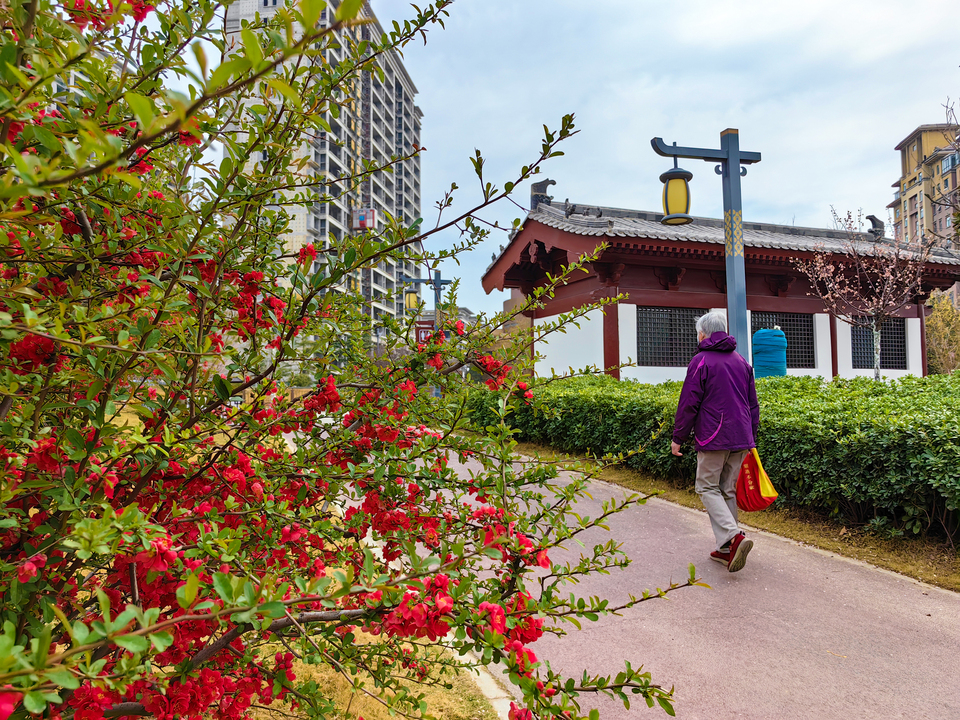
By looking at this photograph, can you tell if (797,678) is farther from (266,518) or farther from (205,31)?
(205,31)

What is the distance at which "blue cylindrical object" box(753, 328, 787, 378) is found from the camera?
11188 millimetres

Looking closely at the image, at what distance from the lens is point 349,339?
2152 mm

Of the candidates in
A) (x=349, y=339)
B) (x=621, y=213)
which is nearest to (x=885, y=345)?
(x=621, y=213)

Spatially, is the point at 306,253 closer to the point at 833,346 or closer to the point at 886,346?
the point at 833,346

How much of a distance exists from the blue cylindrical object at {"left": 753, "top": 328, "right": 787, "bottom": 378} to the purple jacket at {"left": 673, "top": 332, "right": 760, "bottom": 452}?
7923 millimetres

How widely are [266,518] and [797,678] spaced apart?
2.43 metres

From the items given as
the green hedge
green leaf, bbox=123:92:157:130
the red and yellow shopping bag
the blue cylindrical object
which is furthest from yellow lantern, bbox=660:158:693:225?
green leaf, bbox=123:92:157:130

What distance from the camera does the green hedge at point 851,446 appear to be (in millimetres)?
3715

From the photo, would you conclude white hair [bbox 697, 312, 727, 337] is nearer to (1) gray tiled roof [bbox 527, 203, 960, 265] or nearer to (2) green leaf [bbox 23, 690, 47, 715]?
(2) green leaf [bbox 23, 690, 47, 715]

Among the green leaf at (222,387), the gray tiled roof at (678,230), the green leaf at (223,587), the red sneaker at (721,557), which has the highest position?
the gray tiled roof at (678,230)

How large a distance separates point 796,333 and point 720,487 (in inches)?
391

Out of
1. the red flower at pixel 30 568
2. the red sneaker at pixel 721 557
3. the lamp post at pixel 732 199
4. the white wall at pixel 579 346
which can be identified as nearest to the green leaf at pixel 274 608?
the red flower at pixel 30 568

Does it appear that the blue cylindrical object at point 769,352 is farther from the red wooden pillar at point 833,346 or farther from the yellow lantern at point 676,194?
the yellow lantern at point 676,194

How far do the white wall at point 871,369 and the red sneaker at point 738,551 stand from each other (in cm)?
1053
